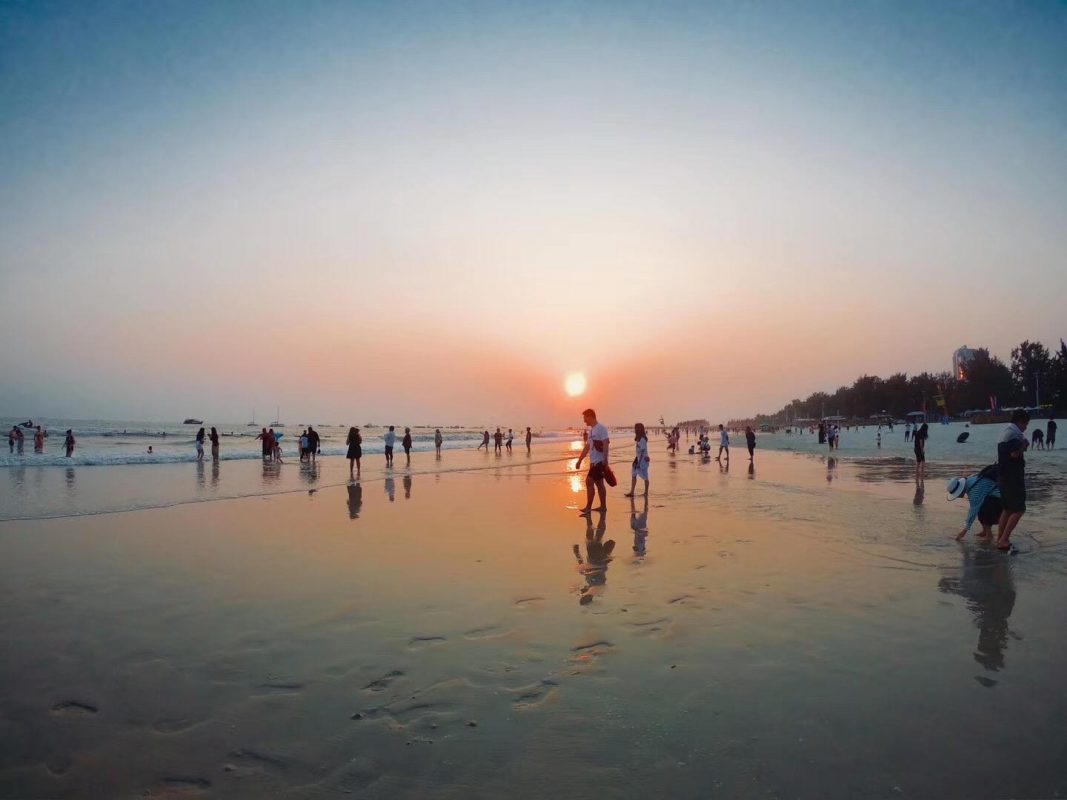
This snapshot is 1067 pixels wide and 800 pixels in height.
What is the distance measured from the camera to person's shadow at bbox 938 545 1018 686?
4.83 metres

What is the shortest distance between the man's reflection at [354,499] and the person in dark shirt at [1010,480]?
39.4 feet

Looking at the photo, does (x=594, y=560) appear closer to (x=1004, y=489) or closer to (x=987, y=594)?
(x=987, y=594)

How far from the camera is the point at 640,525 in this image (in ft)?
37.8

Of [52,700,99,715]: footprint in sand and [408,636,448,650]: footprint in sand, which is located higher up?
[52,700,99,715]: footprint in sand

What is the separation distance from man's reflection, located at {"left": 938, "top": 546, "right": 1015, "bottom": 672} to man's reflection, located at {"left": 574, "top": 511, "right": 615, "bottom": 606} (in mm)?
3614

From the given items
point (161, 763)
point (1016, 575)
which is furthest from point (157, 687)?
point (1016, 575)

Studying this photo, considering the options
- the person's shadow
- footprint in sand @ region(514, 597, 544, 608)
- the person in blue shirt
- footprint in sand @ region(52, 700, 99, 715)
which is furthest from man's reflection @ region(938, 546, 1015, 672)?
footprint in sand @ region(52, 700, 99, 715)

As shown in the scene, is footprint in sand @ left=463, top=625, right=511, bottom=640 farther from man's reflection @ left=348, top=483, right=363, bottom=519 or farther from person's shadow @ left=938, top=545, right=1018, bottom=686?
man's reflection @ left=348, top=483, right=363, bottom=519

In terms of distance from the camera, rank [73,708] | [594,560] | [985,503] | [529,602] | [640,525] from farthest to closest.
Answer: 1. [640,525]
2. [985,503]
3. [594,560]
4. [529,602]
5. [73,708]

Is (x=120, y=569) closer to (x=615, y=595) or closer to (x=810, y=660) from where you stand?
(x=615, y=595)

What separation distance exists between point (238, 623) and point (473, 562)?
3.31 meters

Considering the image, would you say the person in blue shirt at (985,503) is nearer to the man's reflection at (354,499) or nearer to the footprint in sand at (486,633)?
the footprint in sand at (486,633)

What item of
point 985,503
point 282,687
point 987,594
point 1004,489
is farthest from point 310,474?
point 987,594

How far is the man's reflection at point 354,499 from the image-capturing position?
1339 cm
